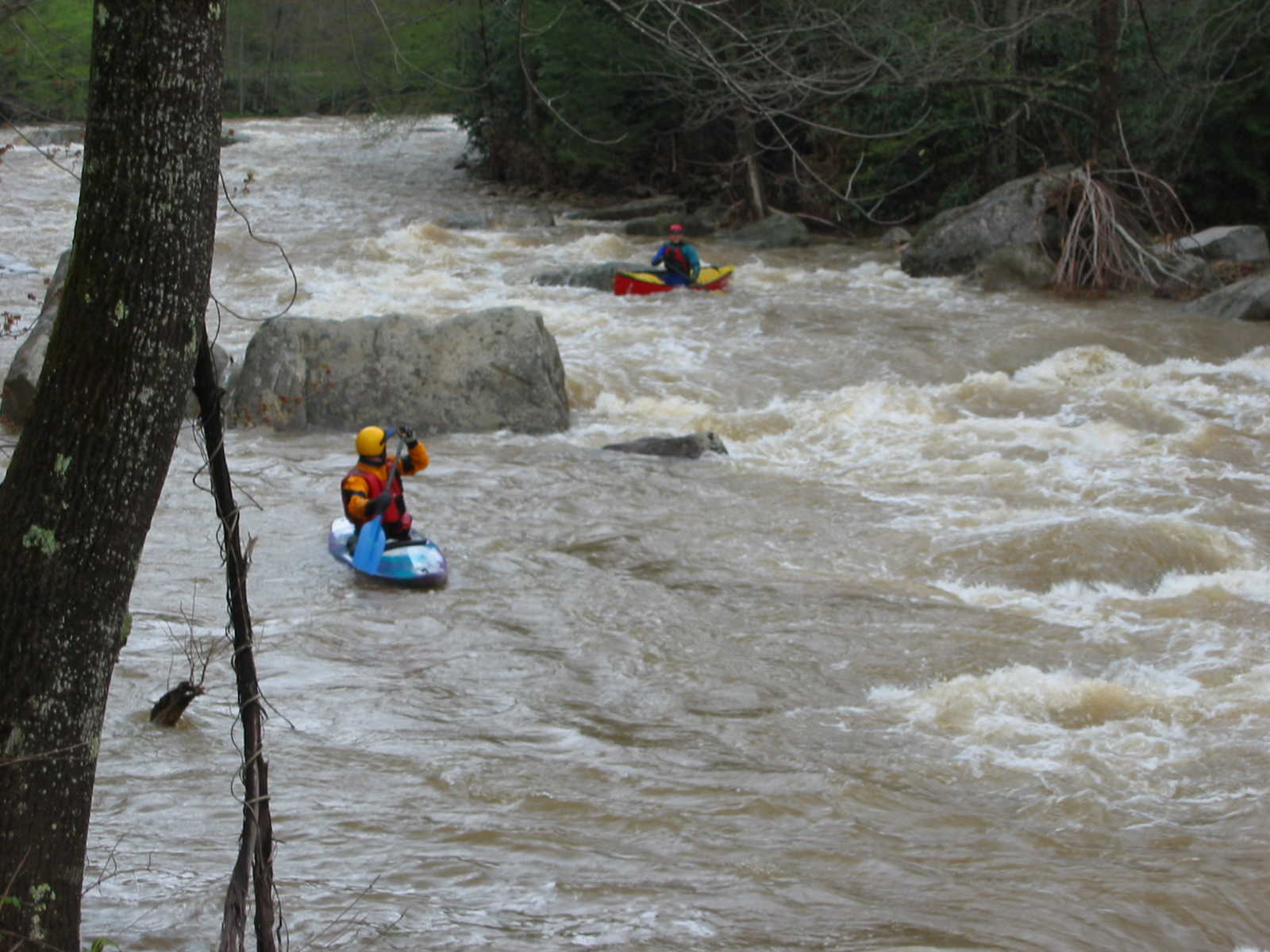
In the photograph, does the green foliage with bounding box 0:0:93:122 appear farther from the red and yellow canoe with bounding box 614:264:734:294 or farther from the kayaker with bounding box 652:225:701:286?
the kayaker with bounding box 652:225:701:286

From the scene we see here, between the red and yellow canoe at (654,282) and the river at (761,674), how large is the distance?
2.53m

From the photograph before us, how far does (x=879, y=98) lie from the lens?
69.5 ft

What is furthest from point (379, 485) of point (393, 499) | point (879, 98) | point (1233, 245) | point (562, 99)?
point (562, 99)

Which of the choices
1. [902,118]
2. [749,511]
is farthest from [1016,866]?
[902,118]

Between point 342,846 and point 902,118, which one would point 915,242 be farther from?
point 342,846

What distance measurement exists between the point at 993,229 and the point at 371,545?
12384mm

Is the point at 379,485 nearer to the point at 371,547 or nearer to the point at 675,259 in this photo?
the point at 371,547

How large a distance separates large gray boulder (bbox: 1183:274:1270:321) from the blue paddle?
10.5m

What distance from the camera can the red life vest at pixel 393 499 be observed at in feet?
26.0

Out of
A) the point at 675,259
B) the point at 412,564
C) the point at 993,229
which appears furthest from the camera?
the point at 993,229

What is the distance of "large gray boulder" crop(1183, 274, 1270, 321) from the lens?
569 inches

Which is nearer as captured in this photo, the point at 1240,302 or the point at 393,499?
the point at 393,499

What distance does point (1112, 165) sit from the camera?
18.0m

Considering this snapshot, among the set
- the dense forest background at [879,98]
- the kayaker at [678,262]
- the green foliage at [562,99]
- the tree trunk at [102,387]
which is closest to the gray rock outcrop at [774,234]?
the dense forest background at [879,98]
